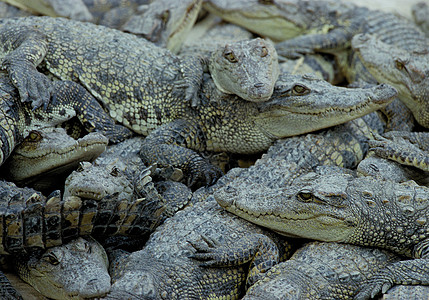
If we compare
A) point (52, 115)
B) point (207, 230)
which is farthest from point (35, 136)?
point (207, 230)

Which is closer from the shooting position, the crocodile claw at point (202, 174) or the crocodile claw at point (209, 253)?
the crocodile claw at point (209, 253)

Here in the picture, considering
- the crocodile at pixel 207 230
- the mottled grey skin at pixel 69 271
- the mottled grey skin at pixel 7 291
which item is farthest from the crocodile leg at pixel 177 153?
the mottled grey skin at pixel 7 291

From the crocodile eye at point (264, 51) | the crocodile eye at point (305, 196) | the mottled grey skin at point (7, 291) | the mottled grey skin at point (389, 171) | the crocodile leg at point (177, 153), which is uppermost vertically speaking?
the crocodile eye at point (264, 51)

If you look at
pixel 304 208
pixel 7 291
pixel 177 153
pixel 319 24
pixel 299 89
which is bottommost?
pixel 7 291

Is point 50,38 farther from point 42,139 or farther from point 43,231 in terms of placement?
point 43,231

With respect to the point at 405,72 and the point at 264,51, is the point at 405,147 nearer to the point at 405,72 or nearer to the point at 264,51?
the point at 405,72

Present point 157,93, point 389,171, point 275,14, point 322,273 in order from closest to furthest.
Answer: point 322,273
point 389,171
point 157,93
point 275,14

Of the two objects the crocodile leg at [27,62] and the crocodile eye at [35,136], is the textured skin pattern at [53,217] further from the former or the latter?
the crocodile leg at [27,62]
